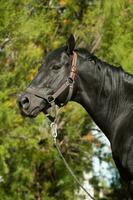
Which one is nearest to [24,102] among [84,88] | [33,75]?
[84,88]

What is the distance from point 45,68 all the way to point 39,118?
589 centimetres

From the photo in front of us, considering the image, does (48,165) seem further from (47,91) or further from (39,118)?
(47,91)

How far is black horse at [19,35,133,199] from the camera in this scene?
6254mm

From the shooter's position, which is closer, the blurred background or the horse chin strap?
the horse chin strap

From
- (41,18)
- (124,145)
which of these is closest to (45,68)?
(124,145)

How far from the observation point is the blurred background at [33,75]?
1202cm

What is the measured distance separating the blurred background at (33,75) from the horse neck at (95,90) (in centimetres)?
512

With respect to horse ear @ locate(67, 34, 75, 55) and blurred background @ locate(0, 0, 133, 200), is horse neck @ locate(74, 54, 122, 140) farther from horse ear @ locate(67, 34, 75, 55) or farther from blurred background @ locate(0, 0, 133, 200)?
blurred background @ locate(0, 0, 133, 200)

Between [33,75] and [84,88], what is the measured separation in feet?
21.2

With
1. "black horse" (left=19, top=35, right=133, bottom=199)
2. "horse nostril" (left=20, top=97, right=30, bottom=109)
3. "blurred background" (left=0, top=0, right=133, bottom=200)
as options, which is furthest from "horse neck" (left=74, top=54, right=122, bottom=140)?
"blurred background" (left=0, top=0, right=133, bottom=200)

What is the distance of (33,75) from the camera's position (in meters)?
12.8

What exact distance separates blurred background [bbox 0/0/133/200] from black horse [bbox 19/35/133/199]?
5073mm

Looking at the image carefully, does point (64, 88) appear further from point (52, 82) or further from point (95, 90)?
point (95, 90)

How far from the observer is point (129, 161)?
5883 millimetres
